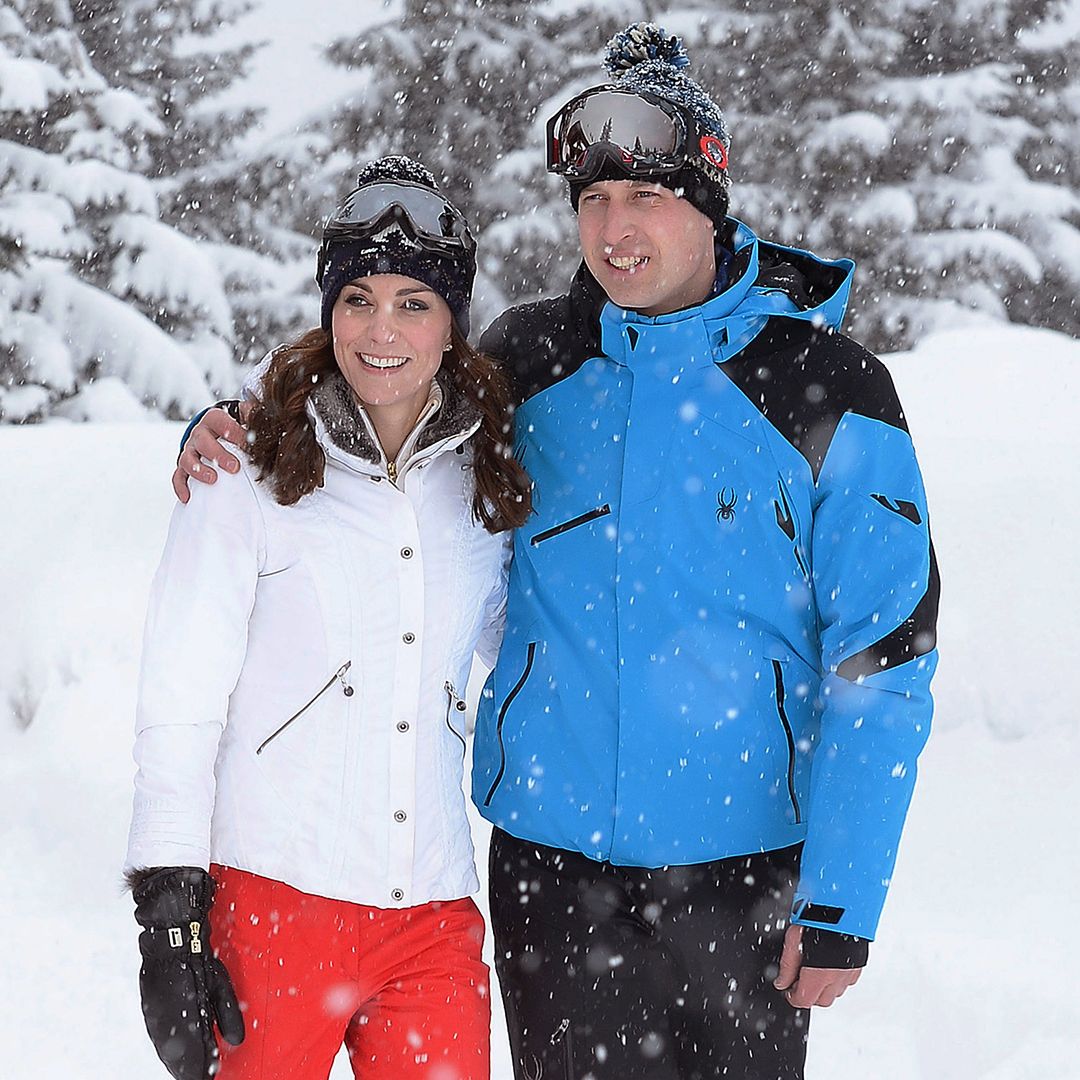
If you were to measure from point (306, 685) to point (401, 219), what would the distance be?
3.06 ft

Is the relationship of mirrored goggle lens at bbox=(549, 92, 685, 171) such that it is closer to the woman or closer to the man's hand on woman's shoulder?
the woman

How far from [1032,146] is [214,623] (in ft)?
54.0

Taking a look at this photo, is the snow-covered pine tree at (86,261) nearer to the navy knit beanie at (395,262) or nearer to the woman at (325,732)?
the navy knit beanie at (395,262)

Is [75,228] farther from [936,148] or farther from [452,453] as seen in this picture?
[452,453]

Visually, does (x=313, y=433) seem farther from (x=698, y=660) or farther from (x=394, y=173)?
(x=698, y=660)

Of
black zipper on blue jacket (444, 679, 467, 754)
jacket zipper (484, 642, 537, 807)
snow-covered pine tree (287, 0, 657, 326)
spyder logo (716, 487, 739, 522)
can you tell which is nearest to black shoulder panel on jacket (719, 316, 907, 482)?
spyder logo (716, 487, 739, 522)

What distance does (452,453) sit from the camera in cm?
282

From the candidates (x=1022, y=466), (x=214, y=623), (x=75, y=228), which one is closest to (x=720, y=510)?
(x=214, y=623)

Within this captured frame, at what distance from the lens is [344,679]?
101 inches

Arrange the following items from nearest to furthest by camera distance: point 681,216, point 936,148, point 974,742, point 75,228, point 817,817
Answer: point 817,817, point 681,216, point 974,742, point 75,228, point 936,148

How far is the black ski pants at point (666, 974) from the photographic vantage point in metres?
2.73

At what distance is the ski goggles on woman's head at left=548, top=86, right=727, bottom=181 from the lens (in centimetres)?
281

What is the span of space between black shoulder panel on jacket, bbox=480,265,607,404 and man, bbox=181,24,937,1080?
0.10 meters

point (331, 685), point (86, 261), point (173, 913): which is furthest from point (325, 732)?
point (86, 261)
